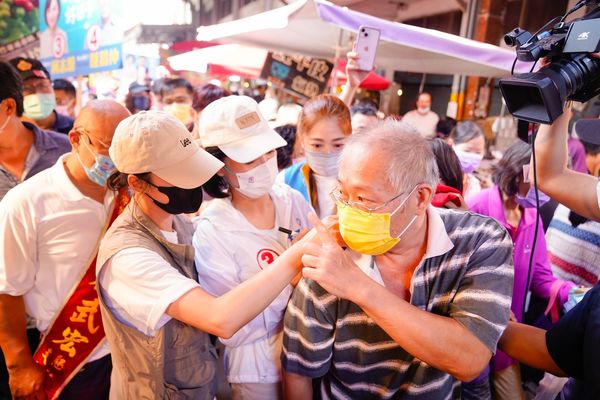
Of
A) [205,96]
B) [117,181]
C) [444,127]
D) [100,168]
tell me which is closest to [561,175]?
[117,181]

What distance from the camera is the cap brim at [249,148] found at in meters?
1.84

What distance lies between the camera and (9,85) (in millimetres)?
2309

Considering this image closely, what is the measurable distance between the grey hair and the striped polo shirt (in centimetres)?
20

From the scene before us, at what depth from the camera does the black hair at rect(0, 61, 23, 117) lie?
2.28 m

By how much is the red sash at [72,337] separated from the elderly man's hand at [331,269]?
97 centimetres

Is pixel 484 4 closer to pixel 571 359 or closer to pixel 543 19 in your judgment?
pixel 543 19

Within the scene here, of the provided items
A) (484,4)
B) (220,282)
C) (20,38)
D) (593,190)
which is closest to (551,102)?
(593,190)

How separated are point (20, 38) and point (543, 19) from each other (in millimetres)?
14313

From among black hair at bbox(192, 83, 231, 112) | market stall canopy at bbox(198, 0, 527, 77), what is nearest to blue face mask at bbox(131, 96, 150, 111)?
market stall canopy at bbox(198, 0, 527, 77)

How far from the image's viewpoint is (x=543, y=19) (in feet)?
24.7

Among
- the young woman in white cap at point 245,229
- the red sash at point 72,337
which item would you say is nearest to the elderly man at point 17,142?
the red sash at point 72,337

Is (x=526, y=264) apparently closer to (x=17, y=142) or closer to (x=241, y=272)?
(x=241, y=272)

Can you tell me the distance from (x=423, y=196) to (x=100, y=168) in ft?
4.53

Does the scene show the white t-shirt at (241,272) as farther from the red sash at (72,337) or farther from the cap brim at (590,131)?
the cap brim at (590,131)
